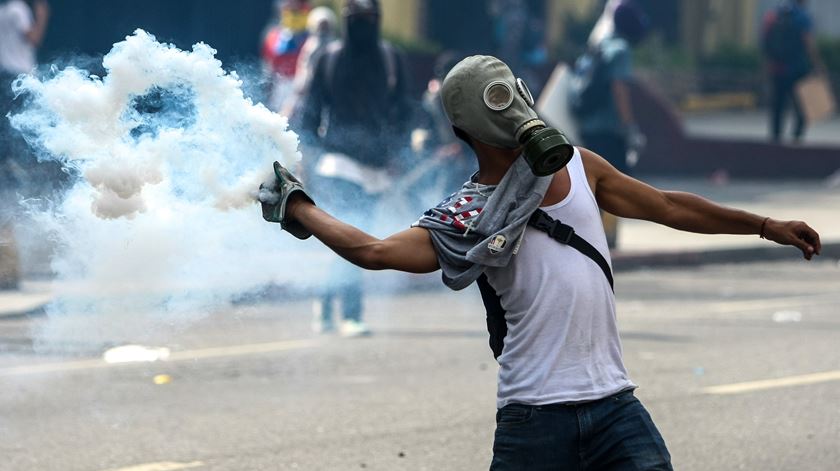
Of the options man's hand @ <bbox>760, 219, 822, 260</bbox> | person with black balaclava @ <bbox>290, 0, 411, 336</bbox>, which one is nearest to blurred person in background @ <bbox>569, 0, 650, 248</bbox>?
person with black balaclava @ <bbox>290, 0, 411, 336</bbox>

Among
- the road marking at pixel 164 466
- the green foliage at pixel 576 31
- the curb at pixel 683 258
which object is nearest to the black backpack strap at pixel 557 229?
the road marking at pixel 164 466

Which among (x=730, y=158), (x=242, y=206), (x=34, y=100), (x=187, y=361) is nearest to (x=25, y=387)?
(x=187, y=361)

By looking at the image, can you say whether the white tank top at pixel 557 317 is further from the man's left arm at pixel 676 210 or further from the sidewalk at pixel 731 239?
the sidewalk at pixel 731 239

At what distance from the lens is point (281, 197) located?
12.1 feet

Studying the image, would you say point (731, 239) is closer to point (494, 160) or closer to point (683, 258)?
point (683, 258)

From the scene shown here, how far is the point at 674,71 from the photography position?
2573cm

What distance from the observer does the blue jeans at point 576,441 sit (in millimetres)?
3645

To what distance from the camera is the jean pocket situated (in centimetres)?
368

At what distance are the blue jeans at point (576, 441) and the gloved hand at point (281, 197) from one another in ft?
2.28

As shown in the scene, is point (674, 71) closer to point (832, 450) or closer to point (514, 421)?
point (832, 450)

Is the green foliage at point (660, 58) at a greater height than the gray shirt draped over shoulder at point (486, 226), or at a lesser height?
greater

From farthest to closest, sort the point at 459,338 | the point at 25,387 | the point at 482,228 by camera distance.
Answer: the point at 459,338 < the point at 25,387 < the point at 482,228

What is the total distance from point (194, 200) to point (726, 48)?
2385 cm

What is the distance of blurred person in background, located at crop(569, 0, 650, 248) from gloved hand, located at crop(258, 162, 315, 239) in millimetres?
9220
